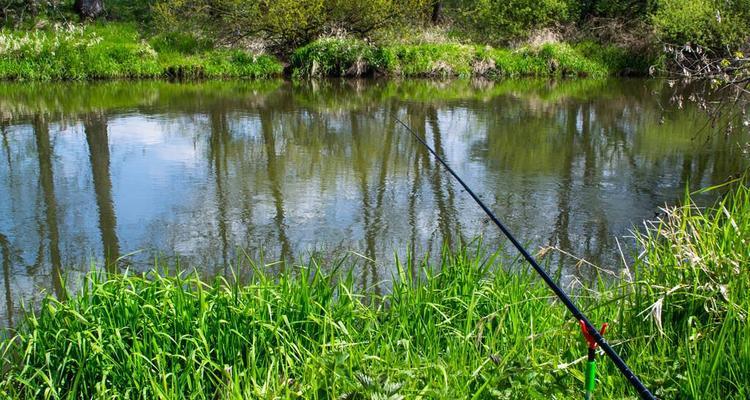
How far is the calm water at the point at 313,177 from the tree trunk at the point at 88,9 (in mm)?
7879

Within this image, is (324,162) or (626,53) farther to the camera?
(626,53)

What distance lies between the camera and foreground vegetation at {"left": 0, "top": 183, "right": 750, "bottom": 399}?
2.73m

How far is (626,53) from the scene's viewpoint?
20.6 metres

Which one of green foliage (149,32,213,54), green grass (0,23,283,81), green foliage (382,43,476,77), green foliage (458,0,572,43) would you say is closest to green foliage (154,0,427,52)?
green foliage (149,32,213,54)

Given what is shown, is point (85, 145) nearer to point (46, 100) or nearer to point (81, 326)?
point (46, 100)

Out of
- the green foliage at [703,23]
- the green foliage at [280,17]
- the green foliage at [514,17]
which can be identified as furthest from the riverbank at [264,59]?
the green foliage at [703,23]

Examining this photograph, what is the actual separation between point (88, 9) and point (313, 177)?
1632cm

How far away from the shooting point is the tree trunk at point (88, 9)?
2109 centimetres

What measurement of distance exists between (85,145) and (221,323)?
712 cm

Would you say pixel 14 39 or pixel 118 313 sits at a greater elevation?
pixel 14 39

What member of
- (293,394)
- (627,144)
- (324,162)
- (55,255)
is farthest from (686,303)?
(627,144)

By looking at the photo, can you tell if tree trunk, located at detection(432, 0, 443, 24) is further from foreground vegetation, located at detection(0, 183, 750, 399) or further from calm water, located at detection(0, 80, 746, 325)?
foreground vegetation, located at detection(0, 183, 750, 399)

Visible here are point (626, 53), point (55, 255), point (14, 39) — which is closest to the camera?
point (55, 255)

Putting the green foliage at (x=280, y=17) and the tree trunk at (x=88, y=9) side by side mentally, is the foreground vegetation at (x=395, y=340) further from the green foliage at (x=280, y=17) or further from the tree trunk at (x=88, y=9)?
the tree trunk at (x=88, y=9)
